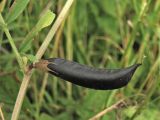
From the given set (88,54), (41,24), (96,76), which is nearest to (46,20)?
(41,24)

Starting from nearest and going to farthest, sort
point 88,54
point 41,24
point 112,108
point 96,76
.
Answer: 1. point 96,76
2. point 41,24
3. point 112,108
4. point 88,54

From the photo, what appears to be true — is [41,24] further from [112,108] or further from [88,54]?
[88,54]

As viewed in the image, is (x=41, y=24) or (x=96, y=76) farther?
(x=41, y=24)

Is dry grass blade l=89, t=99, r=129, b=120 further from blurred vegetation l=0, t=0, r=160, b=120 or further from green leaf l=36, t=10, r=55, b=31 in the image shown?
green leaf l=36, t=10, r=55, b=31

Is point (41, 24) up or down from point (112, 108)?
up

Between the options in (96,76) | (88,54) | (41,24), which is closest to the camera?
(96,76)

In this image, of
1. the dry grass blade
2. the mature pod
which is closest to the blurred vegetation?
the dry grass blade

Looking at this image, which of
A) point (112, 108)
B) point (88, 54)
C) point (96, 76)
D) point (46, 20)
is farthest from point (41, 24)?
point (88, 54)

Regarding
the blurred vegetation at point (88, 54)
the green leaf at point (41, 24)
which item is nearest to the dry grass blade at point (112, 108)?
the blurred vegetation at point (88, 54)

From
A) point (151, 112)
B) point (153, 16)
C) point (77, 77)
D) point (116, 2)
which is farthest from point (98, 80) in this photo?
point (116, 2)
